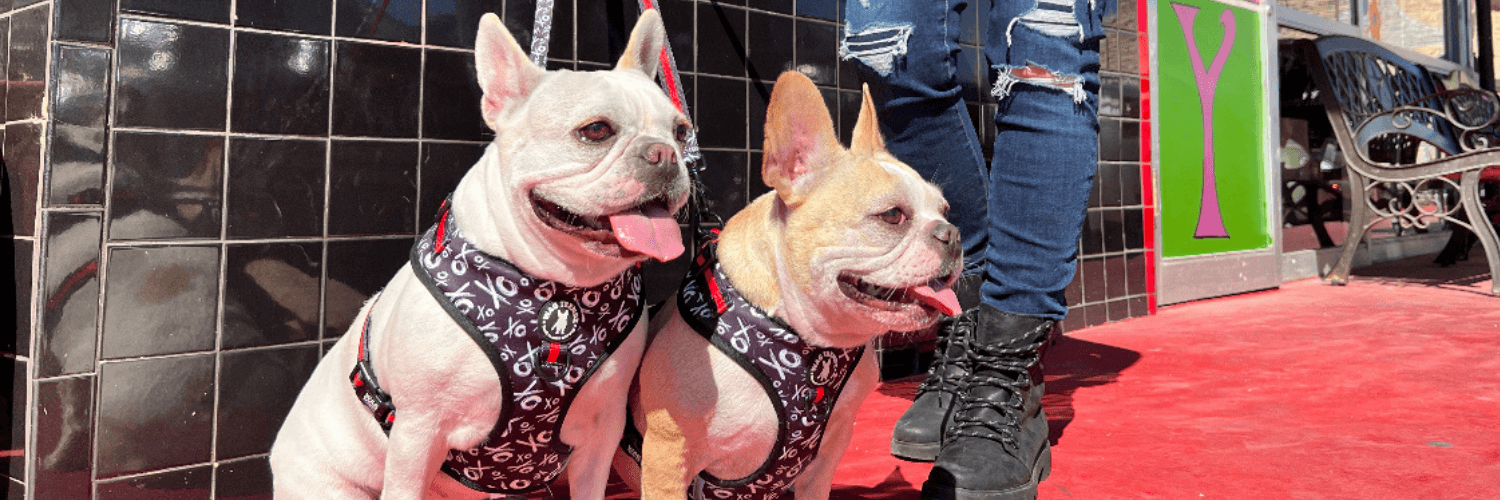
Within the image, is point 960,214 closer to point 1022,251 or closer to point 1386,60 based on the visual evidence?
point 1022,251

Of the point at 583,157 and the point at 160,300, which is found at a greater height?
the point at 583,157

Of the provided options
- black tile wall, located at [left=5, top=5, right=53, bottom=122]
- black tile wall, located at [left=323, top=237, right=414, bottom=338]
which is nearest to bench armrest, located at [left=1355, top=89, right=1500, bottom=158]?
black tile wall, located at [left=323, top=237, right=414, bottom=338]

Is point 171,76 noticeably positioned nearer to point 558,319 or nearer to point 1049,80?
point 558,319

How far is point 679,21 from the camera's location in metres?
2.63

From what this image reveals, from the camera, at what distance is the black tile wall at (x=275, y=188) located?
1.88m

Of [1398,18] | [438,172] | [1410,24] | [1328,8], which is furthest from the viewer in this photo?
[1410,24]

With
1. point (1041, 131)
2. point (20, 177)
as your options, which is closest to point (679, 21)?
point (1041, 131)

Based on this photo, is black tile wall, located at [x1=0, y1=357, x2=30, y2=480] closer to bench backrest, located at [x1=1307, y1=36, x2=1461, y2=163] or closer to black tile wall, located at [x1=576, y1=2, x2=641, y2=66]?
black tile wall, located at [x1=576, y1=2, x2=641, y2=66]

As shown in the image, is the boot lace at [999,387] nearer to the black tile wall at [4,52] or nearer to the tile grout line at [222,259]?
the tile grout line at [222,259]

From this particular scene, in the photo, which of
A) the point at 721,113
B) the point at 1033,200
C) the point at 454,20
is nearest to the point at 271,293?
the point at 454,20

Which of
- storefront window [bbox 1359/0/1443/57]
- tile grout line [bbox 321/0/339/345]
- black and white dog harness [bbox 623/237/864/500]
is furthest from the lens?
storefront window [bbox 1359/0/1443/57]

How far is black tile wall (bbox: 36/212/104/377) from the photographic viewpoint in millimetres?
1690

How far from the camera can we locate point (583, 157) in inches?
49.3

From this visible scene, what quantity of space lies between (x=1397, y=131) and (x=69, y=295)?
6.53 m
